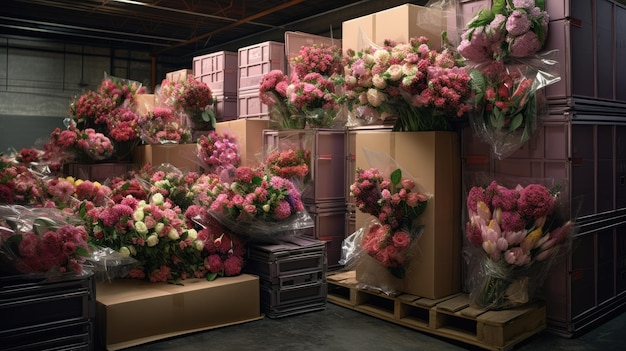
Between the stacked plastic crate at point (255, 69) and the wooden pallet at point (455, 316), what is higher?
the stacked plastic crate at point (255, 69)

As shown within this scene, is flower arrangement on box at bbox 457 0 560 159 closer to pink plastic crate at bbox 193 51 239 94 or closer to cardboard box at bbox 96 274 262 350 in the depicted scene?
cardboard box at bbox 96 274 262 350

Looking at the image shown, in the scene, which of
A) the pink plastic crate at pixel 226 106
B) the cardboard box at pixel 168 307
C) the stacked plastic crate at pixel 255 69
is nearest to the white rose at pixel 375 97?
the cardboard box at pixel 168 307

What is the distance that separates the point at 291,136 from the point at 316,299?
1.67 metres

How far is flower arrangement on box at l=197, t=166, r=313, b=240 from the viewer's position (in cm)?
424

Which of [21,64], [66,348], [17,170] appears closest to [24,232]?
[66,348]

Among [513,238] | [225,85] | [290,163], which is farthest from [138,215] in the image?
[225,85]

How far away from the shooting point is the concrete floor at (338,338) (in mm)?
3666

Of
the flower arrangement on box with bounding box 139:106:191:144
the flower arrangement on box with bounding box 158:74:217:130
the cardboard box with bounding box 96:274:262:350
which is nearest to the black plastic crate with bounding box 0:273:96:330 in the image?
the cardboard box with bounding box 96:274:262:350

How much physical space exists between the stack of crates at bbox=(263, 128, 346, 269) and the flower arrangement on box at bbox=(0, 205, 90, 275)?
7.89 ft

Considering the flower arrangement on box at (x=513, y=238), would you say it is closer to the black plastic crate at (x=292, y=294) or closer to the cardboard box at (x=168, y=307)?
the black plastic crate at (x=292, y=294)

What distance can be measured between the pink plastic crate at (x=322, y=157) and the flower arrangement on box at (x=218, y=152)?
22.3 inches

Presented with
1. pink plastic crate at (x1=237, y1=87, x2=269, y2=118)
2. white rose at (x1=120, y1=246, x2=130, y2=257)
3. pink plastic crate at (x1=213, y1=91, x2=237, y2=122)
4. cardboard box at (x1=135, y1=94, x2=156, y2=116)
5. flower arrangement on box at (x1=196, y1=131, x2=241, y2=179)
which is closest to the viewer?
white rose at (x1=120, y1=246, x2=130, y2=257)

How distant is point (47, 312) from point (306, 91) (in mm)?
2977

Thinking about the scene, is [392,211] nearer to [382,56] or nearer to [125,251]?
[382,56]
